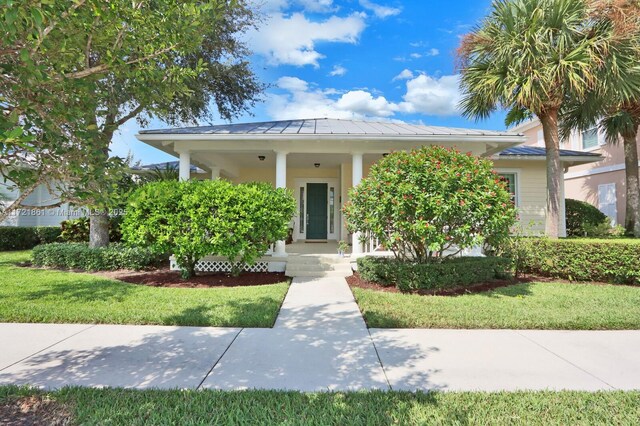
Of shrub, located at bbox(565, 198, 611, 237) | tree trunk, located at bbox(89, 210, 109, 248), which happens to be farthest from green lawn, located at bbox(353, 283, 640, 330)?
tree trunk, located at bbox(89, 210, 109, 248)

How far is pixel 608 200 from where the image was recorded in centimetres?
1562

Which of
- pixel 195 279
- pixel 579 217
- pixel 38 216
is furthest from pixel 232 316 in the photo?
pixel 38 216

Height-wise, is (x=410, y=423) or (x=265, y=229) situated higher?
(x=265, y=229)

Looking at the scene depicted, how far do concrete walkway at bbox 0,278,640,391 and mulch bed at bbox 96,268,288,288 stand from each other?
9.10ft

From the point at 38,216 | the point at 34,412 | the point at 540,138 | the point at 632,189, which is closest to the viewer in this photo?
the point at 34,412

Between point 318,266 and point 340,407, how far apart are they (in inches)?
228

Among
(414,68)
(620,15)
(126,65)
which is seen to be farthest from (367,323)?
(414,68)

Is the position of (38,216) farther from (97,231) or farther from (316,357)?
(316,357)

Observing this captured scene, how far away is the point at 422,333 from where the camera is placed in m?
4.27

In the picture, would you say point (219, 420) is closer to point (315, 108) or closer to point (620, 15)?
point (620, 15)

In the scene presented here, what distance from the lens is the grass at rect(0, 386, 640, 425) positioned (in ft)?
7.70

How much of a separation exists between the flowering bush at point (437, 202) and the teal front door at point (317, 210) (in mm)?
6691

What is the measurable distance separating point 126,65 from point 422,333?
4317 mm

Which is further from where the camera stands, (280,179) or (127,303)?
(280,179)
